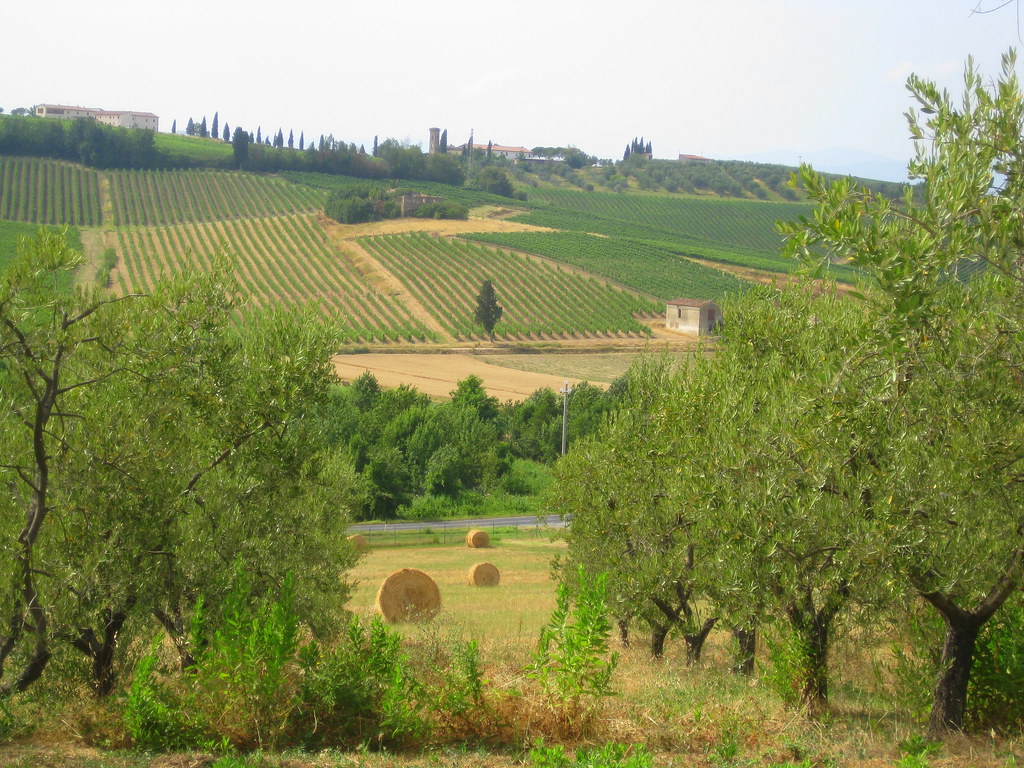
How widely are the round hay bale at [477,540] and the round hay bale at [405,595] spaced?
16800 millimetres

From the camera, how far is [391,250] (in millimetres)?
107688

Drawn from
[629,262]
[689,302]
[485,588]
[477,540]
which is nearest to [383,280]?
[629,262]

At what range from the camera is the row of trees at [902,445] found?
7.02 m

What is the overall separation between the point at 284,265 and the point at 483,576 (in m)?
77.0

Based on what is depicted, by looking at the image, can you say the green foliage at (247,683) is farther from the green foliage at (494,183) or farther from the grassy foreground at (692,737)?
the green foliage at (494,183)

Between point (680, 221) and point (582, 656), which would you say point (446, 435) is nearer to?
point (582, 656)

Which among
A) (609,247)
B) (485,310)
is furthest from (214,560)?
(609,247)

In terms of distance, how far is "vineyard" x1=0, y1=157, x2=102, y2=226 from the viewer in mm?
109000

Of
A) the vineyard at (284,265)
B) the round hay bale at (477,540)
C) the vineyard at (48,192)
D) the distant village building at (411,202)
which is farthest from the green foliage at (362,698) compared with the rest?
the distant village building at (411,202)

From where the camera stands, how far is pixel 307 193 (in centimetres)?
13525

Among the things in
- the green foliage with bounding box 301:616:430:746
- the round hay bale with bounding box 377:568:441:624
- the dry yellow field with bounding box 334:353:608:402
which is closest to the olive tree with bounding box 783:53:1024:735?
the green foliage with bounding box 301:616:430:746

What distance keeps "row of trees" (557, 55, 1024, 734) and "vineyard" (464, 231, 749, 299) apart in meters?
87.2

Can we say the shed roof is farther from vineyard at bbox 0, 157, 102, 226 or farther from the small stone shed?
vineyard at bbox 0, 157, 102, 226

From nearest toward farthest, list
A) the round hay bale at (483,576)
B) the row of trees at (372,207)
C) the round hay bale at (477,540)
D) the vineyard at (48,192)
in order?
the round hay bale at (483,576) < the round hay bale at (477,540) < the vineyard at (48,192) < the row of trees at (372,207)
